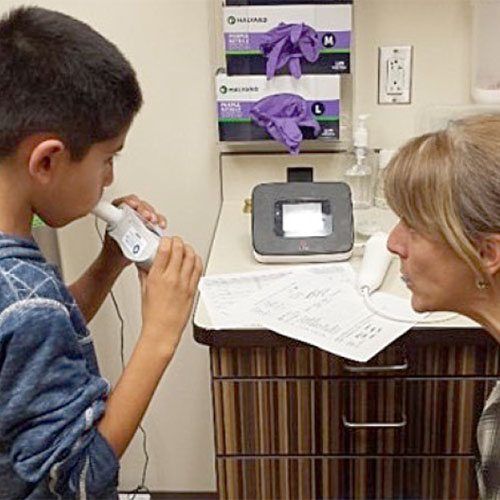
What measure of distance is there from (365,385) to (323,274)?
233 millimetres

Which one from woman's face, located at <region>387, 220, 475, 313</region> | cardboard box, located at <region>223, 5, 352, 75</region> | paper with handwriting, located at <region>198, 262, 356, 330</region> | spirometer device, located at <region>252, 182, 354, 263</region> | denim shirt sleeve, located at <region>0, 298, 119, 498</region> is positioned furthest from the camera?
cardboard box, located at <region>223, 5, 352, 75</region>

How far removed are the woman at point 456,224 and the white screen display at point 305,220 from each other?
1.58 ft

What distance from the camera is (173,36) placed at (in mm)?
1966

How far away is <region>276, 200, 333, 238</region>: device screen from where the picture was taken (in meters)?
1.74

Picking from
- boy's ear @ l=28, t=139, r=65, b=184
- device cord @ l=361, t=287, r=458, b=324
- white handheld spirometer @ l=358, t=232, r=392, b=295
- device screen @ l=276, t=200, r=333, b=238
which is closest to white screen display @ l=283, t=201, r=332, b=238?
device screen @ l=276, t=200, r=333, b=238

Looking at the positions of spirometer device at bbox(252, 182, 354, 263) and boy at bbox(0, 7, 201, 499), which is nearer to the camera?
boy at bbox(0, 7, 201, 499)

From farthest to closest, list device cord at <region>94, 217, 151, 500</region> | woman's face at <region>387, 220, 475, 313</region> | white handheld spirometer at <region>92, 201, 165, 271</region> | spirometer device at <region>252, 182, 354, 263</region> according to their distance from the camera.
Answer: device cord at <region>94, 217, 151, 500</region>, spirometer device at <region>252, 182, 354, 263</region>, white handheld spirometer at <region>92, 201, 165, 271</region>, woman's face at <region>387, 220, 475, 313</region>

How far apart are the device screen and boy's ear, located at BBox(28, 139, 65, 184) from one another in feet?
2.36

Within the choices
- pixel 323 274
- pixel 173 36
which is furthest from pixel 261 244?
pixel 173 36

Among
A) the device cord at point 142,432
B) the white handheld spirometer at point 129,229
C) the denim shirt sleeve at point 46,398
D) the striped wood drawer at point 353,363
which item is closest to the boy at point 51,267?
the denim shirt sleeve at point 46,398

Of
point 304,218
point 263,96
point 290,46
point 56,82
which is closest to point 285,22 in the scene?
point 290,46

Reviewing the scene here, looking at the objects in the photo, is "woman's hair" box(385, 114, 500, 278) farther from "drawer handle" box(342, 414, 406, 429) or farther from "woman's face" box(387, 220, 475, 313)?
"drawer handle" box(342, 414, 406, 429)

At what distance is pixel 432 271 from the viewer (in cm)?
121

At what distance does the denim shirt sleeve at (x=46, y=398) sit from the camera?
3.36 feet
